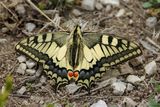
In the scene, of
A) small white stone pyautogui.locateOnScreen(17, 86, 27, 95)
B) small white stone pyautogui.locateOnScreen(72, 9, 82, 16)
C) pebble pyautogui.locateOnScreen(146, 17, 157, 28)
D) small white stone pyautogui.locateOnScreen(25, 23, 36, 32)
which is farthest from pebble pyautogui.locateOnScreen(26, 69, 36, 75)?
pebble pyautogui.locateOnScreen(146, 17, 157, 28)

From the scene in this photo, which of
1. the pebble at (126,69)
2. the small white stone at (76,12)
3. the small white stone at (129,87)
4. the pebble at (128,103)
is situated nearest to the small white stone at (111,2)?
the small white stone at (76,12)

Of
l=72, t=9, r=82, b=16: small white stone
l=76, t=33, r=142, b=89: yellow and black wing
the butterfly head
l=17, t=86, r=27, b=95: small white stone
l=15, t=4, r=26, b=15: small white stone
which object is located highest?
l=15, t=4, r=26, b=15: small white stone

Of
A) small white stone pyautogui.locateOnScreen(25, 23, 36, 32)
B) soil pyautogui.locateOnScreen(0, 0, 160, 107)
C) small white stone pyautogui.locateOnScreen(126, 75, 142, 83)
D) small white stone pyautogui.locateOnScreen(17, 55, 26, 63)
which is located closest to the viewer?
soil pyautogui.locateOnScreen(0, 0, 160, 107)

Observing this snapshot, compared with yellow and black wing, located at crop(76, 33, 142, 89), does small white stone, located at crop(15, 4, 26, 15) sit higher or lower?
higher

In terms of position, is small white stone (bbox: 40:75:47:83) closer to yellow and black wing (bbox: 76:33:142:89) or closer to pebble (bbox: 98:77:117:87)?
yellow and black wing (bbox: 76:33:142:89)

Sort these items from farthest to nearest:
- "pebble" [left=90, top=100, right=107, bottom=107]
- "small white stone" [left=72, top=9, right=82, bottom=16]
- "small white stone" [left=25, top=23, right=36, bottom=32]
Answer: "small white stone" [left=72, top=9, right=82, bottom=16] < "small white stone" [left=25, top=23, right=36, bottom=32] < "pebble" [left=90, top=100, right=107, bottom=107]

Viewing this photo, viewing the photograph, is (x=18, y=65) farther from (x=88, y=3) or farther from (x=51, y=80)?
(x=88, y=3)

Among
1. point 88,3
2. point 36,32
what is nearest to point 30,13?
point 36,32

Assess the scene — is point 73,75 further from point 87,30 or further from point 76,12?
point 76,12
